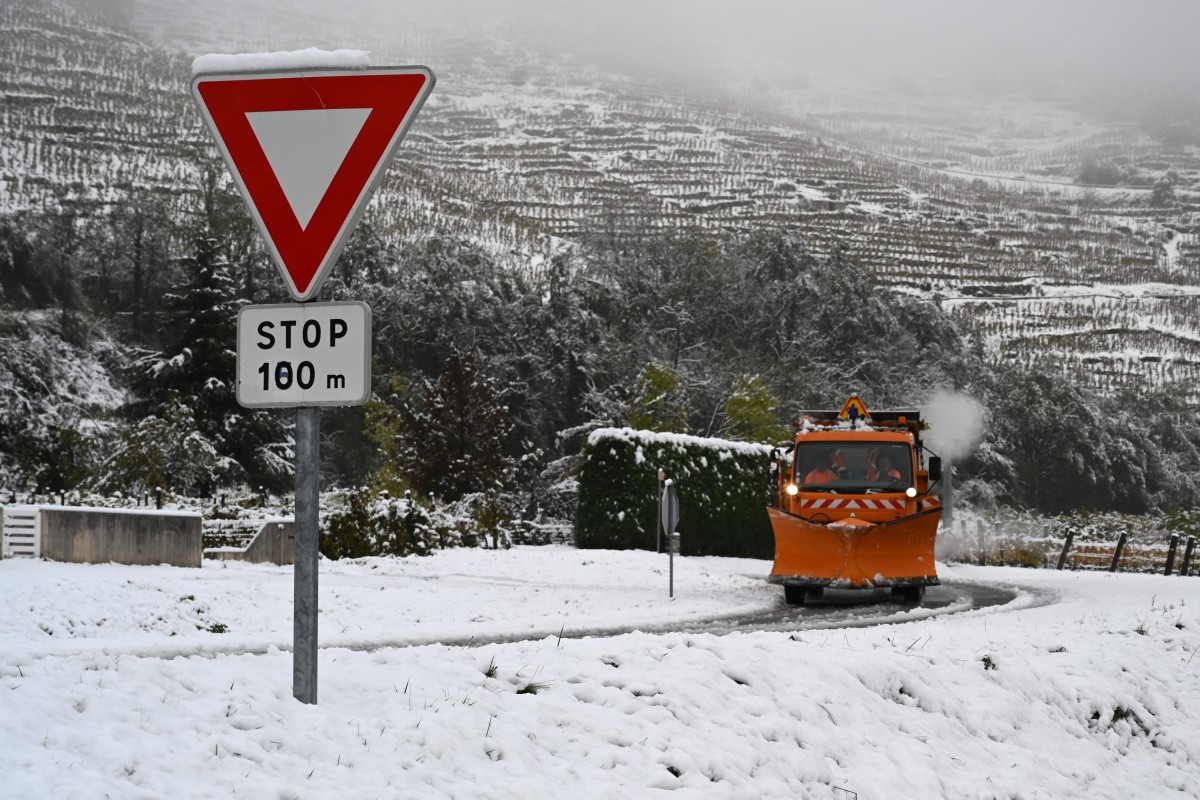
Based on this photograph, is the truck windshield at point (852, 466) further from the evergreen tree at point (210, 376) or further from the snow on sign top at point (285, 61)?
the evergreen tree at point (210, 376)

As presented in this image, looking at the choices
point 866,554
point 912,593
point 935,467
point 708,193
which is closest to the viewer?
point 866,554

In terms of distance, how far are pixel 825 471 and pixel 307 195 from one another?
15.6m

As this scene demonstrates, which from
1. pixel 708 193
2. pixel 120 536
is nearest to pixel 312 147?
pixel 120 536

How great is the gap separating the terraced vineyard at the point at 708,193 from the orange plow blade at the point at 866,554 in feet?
172

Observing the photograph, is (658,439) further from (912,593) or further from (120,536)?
(120,536)

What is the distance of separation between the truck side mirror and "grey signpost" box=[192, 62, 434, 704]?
602 inches

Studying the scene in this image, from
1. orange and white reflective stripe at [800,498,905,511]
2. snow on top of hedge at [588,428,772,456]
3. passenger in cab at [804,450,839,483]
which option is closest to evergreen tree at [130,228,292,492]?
snow on top of hedge at [588,428,772,456]

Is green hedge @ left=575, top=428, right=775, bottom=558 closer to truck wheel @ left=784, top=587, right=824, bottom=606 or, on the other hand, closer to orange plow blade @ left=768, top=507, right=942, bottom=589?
truck wheel @ left=784, top=587, right=824, bottom=606

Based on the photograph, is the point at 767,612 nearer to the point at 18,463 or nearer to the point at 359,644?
the point at 359,644

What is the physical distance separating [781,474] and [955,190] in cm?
13995

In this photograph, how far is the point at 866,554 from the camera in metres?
18.1

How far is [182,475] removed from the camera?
38.8 metres

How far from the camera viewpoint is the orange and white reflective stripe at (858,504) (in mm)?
19016

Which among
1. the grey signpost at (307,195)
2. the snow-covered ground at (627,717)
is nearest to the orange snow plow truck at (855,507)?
the snow-covered ground at (627,717)
